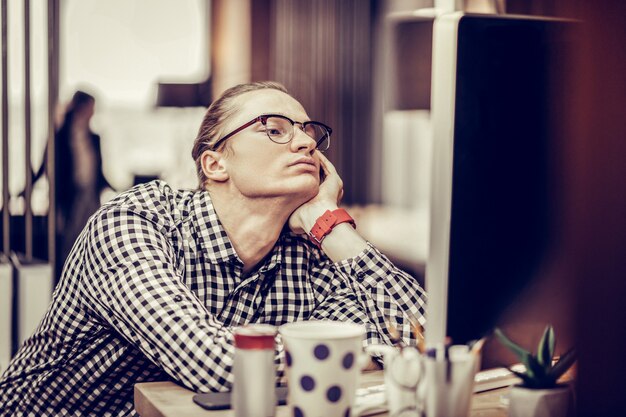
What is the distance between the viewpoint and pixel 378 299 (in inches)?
60.4

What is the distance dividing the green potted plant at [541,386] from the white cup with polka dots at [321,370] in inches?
8.1

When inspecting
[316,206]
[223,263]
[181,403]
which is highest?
[316,206]

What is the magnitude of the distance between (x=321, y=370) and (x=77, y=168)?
2.91m

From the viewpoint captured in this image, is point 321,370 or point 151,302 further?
point 151,302

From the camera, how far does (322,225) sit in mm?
1595

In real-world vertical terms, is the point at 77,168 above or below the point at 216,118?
below

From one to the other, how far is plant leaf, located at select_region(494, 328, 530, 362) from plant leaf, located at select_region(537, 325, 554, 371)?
0.9 inches

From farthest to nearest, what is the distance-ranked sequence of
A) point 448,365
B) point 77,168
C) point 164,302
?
point 77,168
point 164,302
point 448,365

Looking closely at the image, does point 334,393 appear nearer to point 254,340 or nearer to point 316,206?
point 254,340

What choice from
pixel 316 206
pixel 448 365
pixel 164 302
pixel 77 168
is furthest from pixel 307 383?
pixel 77 168

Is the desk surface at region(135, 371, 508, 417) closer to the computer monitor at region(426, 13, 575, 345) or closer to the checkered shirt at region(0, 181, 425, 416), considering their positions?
the checkered shirt at region(0, 181, 425, 416)

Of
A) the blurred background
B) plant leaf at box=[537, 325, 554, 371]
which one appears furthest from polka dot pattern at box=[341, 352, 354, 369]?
the blurred background

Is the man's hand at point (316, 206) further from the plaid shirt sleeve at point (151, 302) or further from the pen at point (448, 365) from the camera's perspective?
the pen at point (448, 365)

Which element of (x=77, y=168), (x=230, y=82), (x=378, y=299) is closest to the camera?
(x=378, y=299)
